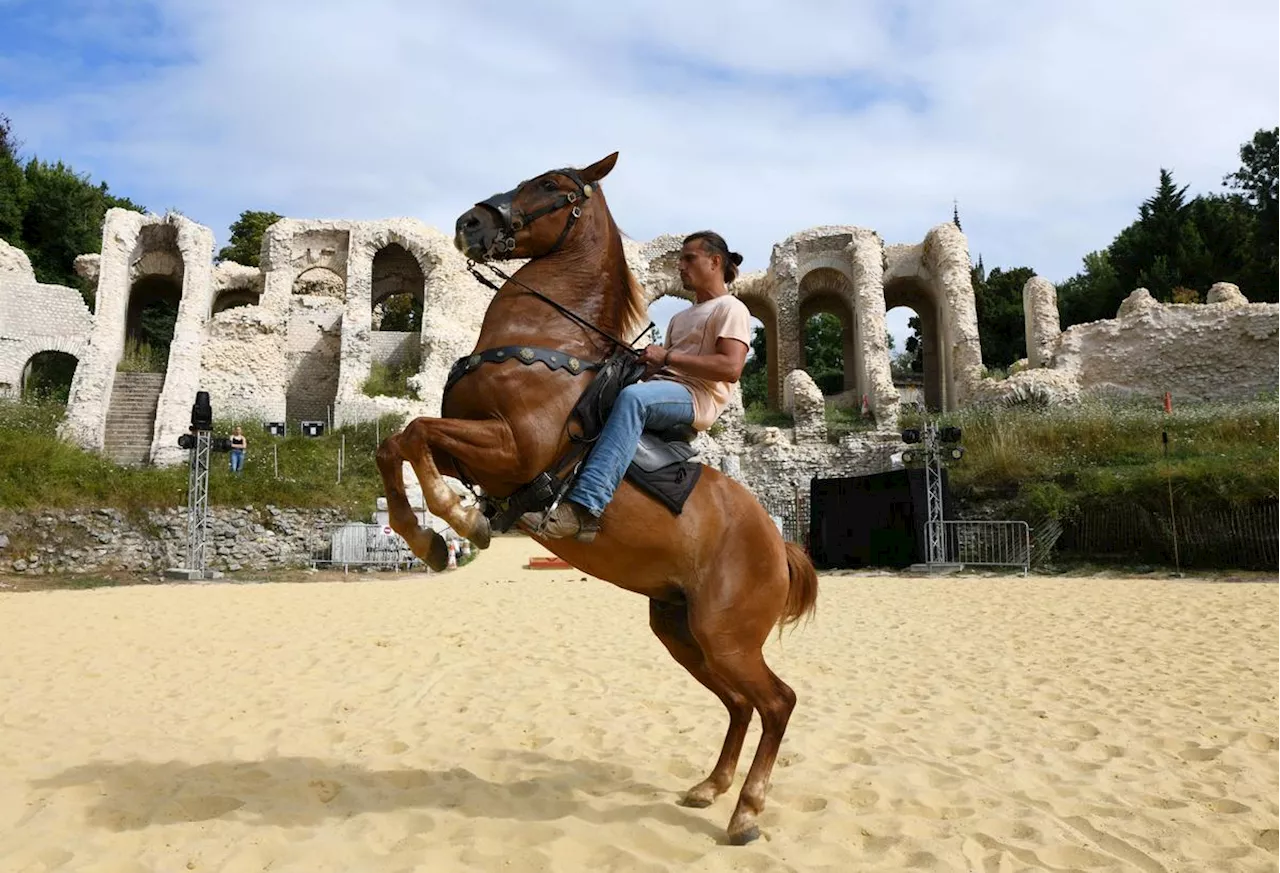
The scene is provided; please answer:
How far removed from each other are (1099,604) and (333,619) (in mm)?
10645

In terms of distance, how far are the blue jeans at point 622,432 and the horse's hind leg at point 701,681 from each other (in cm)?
96

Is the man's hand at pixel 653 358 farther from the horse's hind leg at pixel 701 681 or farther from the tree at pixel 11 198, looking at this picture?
the tree at pixel 11 198

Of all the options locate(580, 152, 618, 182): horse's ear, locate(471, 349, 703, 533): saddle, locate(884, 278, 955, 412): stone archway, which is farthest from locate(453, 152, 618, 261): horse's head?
locate(884, 278, 955, 412): stone archway

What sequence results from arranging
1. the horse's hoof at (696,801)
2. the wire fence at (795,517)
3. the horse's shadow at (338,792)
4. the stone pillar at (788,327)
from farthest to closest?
the stone pillar at (788,327), the wire fence at (795,517), the horse's hoof at (696,801), the horse's shadow at (338,792)

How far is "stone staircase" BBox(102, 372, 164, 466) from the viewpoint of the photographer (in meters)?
22.5

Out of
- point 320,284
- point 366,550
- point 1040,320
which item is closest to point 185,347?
point 320,284

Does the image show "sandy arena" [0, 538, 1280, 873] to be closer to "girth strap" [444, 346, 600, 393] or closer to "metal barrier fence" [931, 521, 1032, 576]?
"girth strap" [444, 346, 600, 393]

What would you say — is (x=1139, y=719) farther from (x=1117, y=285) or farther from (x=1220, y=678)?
(x=1117, y=285)

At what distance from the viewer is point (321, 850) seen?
3.40 m

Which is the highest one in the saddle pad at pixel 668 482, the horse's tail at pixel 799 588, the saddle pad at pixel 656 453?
the saddle pad at pixel 656 453

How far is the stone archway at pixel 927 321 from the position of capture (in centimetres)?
3302

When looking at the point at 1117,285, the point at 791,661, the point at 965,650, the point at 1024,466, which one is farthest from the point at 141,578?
the point at 1117,285

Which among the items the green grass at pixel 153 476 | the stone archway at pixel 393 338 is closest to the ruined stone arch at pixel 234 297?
the stone archway at pixel 393 338

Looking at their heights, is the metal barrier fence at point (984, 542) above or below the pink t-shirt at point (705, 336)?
below
